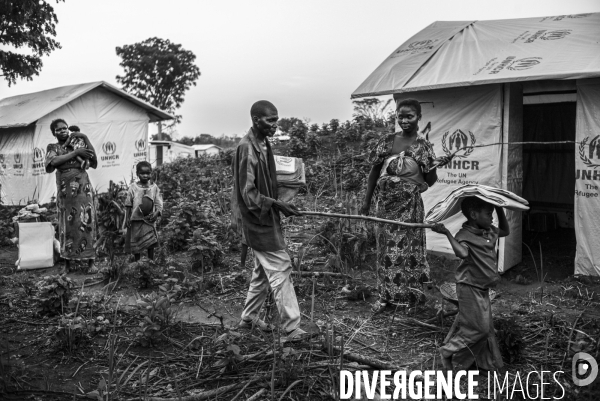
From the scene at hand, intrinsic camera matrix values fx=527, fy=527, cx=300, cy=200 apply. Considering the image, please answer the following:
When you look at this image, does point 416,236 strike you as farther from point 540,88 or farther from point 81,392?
point 540,88

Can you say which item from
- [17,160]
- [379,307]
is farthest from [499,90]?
[17,160]

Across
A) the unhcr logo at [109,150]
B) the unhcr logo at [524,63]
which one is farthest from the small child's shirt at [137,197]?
the unhcr logo at [109,150]

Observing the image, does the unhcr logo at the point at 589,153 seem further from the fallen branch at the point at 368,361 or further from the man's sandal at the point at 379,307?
the fallen branch at the point at 368,361

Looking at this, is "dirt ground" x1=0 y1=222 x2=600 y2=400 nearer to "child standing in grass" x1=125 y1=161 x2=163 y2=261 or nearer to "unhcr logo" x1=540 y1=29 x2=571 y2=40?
"child standing in grass" x1=125 y1=161 x2=163 y2=261

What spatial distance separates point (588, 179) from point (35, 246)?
673 centimetres

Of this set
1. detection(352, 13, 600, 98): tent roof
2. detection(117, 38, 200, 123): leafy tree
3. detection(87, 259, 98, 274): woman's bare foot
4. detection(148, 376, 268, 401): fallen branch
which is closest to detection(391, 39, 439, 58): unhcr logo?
detection(352, 13, 600, 98): tent roof

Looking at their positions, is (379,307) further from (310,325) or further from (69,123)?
(69,123)

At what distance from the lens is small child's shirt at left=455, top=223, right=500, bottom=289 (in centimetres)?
332

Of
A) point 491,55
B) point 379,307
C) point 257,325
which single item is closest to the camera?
point 257,325

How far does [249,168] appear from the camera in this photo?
3.79 metres

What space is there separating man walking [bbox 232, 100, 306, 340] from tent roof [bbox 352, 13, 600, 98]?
279 centimetres

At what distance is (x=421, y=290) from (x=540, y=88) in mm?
4040

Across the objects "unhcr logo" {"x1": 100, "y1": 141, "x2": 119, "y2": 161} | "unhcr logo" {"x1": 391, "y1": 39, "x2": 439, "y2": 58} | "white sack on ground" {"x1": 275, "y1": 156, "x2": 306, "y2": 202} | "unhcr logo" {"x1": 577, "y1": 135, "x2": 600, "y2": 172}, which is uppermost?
"unhcr logo" {"x1": 391, "y1": 39, "x2": 439, "y2": 58}

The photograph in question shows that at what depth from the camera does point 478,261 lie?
3.33m
